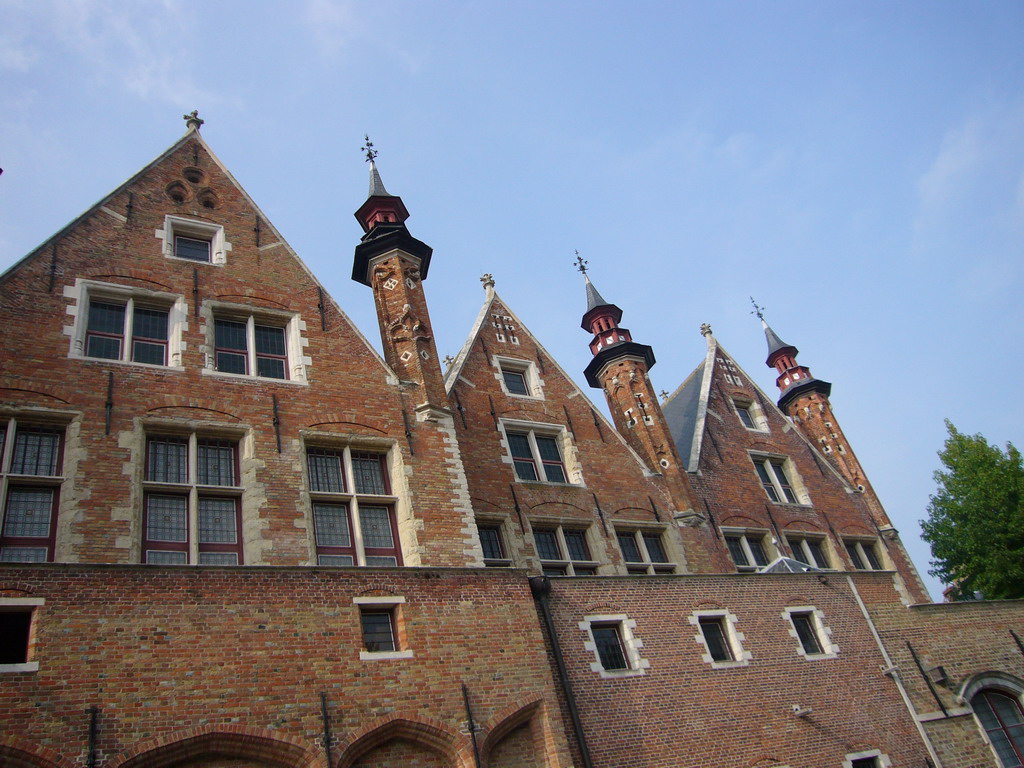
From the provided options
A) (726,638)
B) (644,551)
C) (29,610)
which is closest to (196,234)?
(29,610)

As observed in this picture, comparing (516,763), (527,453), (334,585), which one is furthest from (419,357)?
(516,763)

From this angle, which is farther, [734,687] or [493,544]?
[493,544]

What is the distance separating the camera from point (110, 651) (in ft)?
34.1

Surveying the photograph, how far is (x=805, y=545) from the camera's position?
23.5 metres

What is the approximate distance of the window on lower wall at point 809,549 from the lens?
76.7ft

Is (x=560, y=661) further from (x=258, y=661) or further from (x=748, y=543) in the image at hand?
(x=748, y=543)

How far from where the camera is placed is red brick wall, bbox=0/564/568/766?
10.0m

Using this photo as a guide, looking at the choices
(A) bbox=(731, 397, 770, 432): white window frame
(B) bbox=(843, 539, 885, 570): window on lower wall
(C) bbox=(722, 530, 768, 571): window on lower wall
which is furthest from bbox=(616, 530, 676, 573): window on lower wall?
(B) bbox=(843, 539, 885, 570): window on lower wall

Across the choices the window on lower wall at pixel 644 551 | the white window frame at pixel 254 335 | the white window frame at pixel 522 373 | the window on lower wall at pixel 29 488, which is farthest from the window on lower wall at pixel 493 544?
the window on lower wall at pixel 29 488

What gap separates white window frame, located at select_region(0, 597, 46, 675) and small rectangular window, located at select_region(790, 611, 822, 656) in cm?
1391

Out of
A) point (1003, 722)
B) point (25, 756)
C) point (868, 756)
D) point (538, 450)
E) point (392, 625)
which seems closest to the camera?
point (25, 756)

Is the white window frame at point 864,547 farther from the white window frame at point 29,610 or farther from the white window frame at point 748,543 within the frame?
the white window frame at point 29,610

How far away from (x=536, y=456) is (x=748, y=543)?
656 cm

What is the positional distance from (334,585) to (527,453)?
8.67 m
